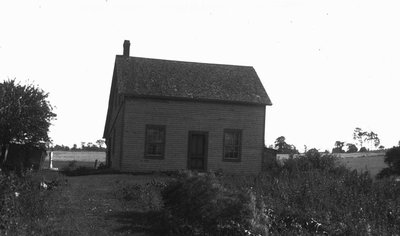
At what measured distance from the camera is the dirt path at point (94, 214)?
10.5 metres

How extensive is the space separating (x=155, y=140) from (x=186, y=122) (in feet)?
5.85

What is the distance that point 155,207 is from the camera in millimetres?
13297

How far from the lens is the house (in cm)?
2769

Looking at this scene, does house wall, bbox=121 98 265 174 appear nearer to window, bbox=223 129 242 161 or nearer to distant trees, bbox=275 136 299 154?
window, bbox=223 129 242 161

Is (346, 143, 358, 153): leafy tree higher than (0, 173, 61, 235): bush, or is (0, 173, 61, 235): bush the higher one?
(346, 143, 358, 153): leafy tree

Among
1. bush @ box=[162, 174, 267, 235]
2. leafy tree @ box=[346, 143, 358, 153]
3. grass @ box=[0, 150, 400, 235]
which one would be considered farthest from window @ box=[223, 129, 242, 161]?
leafy tree @ box=[346, 143, 358, 153]

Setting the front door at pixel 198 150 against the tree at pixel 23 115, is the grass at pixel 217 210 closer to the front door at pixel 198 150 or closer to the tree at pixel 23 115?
the front door at pixel 198 150

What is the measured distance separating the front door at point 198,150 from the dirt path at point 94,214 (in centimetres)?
1157

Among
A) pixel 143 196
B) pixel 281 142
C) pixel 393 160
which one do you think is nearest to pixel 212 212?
pixel 143 196

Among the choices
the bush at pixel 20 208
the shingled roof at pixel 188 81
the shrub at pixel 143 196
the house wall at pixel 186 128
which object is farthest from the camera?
the shingled roof at pixel 188 81

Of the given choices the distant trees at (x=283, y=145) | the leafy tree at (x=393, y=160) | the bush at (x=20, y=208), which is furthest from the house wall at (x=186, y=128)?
the distant trees at (x=283, y=145)

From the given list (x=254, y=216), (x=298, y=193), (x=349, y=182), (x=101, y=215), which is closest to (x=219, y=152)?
(x=349, y=182)

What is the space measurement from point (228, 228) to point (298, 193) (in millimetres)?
4859

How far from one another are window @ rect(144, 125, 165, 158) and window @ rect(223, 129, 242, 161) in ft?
10.6
